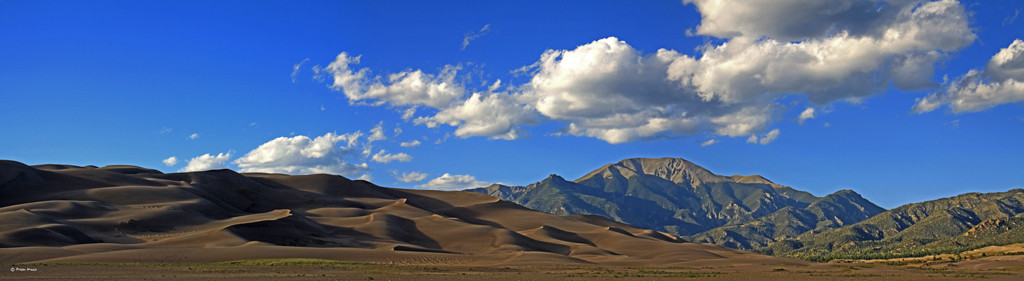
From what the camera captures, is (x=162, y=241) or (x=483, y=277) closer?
(x=483, y=277)

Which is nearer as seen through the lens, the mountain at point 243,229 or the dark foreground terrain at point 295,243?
the dark foreground terrain at point 295,243

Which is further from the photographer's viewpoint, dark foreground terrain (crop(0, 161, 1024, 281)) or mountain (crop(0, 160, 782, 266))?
mountain (crop(0, 160, 782, 266))

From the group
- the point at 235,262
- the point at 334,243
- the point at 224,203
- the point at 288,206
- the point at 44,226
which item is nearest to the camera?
the point at 235,262

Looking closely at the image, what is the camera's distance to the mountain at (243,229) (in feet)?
315

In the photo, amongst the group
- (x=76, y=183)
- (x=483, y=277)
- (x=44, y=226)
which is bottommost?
(x=483, y=277)

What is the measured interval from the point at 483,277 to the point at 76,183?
426 ft

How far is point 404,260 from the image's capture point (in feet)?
316

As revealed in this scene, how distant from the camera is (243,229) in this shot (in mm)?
119500

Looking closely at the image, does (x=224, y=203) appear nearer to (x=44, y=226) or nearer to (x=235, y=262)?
(x=44, y=226)

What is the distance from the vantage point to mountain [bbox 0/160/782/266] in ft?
315

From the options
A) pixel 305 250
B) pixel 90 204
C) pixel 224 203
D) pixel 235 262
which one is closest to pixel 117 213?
pixel 90 204

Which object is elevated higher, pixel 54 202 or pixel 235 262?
pixel 54 202

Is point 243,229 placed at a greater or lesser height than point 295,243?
greater

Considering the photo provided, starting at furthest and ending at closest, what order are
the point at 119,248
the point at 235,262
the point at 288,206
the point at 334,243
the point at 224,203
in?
the point at 288,206 → the point at 224,203 → the point at 334,243 → the point at 119,248 → the point at 235,262
